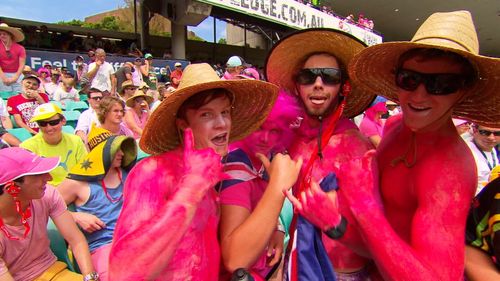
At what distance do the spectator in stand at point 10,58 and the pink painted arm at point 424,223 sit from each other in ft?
22.2

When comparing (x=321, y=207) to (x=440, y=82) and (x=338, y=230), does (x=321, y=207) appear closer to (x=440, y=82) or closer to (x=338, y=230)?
(x=338, y=230)

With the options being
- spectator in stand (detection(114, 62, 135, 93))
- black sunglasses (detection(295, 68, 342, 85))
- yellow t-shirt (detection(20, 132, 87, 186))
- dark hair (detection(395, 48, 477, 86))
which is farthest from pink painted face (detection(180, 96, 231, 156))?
spectator in stand (detection(114, 62, 135, 93))

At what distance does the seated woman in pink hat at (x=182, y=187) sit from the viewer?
1.09 meters

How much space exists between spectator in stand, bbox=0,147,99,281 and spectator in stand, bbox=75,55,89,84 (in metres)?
7.26

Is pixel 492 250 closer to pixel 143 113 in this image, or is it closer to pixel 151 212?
pixel 151 212

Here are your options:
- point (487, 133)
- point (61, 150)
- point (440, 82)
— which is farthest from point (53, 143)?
point (487, 133)

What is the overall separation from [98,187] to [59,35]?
15207 mm

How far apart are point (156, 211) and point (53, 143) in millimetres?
3360

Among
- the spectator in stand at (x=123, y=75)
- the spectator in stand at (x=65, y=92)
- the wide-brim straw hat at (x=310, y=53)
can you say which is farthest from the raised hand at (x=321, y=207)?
the spectator in stand at (x=123, y=75)

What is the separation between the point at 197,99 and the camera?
1434 millimetres

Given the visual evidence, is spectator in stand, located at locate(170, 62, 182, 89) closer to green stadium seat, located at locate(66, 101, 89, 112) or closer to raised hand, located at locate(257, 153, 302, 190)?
green stadium seat, located at locate(66, 101, 89, 112)

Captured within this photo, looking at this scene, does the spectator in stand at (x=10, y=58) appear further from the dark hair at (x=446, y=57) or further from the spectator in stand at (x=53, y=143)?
the dark hair at (x=446, y=57)

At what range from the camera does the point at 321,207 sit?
122 centimetres

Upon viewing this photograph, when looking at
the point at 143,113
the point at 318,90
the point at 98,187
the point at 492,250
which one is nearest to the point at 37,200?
the point at 98,187
